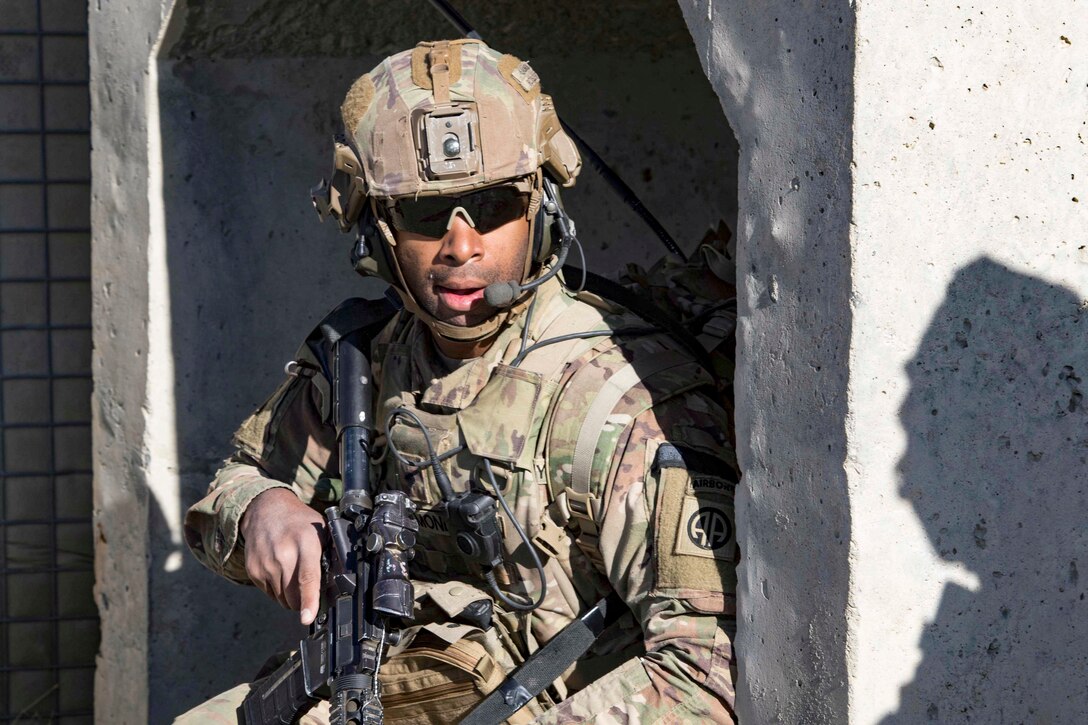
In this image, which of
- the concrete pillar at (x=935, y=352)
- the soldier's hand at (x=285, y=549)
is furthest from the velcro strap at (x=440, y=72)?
the soldier's hand at (x=285, y=549)

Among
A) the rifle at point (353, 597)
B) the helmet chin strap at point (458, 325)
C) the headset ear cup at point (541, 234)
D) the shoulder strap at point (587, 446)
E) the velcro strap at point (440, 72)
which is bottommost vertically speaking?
the rifle at point (353, 597)

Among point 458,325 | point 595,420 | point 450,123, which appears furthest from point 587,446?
point 450,123

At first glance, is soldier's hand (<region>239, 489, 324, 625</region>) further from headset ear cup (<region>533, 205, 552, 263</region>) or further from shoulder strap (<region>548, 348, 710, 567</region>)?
headset ear cup (<region>533, 205, 552, 263</region>)

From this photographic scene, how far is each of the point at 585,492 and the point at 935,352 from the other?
0.64m

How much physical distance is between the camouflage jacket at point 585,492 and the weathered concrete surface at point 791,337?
86 mm

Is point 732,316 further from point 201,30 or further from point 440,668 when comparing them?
point 201,30

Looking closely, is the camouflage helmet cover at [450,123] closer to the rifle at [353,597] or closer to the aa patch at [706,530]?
the rifle at [353,597]

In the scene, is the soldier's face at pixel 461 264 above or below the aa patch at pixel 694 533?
above

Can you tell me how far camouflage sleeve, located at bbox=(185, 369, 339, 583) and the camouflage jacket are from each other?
16 mm

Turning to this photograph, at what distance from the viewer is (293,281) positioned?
341cm

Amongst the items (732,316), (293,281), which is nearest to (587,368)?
(732,316)

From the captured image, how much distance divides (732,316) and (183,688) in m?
1.76

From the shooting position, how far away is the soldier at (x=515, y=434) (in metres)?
2.03

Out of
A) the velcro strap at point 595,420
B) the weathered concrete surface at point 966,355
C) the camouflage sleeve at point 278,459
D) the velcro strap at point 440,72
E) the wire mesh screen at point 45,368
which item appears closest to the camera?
the weathered concrete surface at point 966,355
